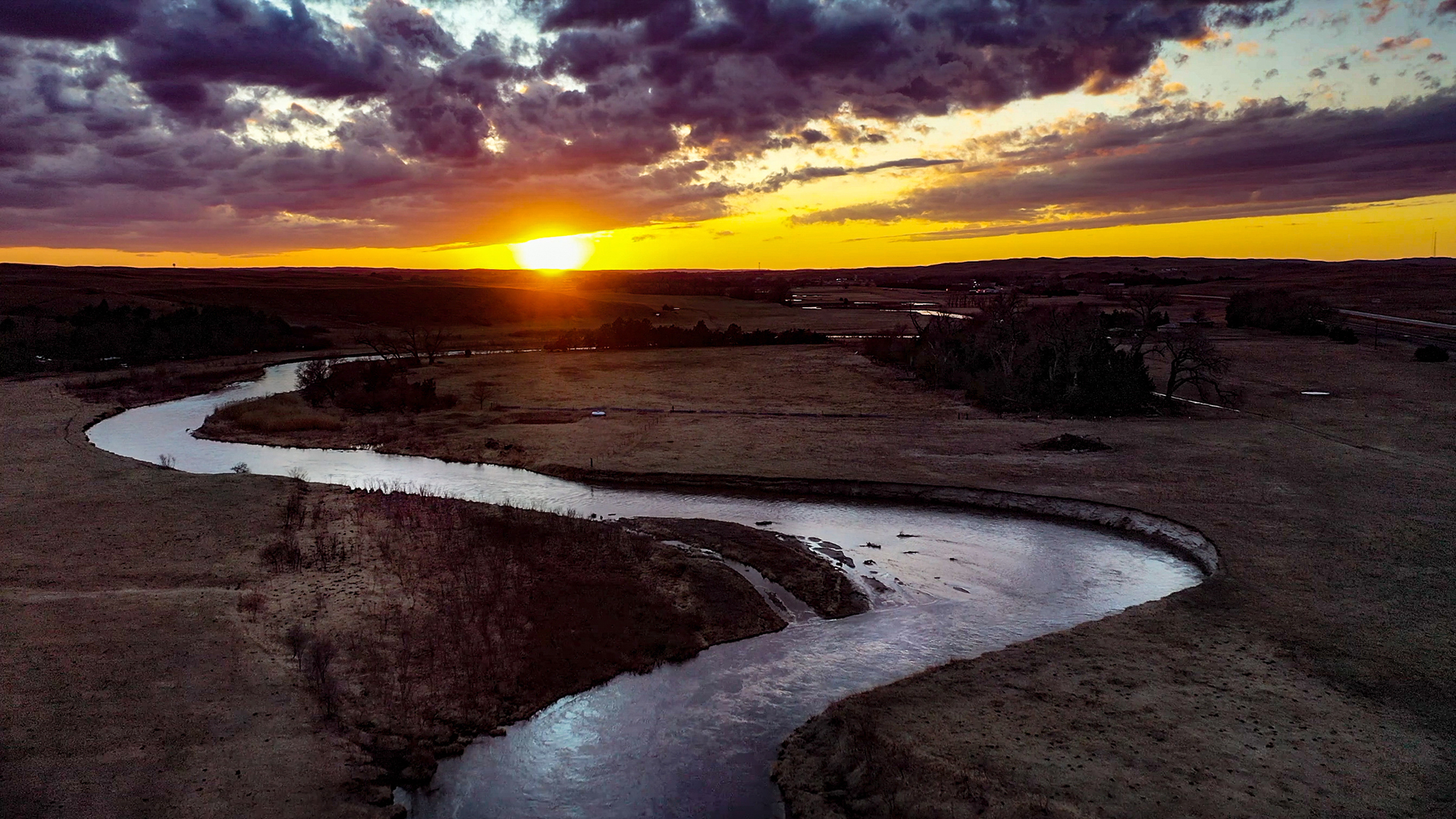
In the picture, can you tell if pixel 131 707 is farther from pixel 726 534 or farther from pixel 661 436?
pixel 661 436

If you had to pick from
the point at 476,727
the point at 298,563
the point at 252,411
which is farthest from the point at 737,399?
the point at 476,727

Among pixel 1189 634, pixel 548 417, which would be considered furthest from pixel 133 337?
pixel 1189 634

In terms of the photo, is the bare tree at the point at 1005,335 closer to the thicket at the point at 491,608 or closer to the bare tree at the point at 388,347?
the thicket at the point at 491,608

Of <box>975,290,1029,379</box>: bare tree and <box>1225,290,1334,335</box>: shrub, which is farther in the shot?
<box>1225,290,1334,335</box>: shrub

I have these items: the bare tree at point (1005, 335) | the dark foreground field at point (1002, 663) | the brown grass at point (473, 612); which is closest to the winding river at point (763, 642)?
the brown grass at point (473, 612)

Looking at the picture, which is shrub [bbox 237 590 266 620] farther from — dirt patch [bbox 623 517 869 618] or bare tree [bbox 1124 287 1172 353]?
bare tree [bbox 1124 287 1172 353]

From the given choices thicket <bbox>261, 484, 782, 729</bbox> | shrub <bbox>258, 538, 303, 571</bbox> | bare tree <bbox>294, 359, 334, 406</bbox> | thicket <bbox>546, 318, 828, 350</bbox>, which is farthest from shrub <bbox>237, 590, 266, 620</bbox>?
thicket <bbox>546, 318, 828, 350</bbox>
